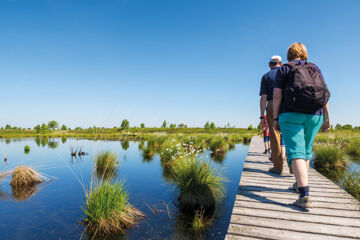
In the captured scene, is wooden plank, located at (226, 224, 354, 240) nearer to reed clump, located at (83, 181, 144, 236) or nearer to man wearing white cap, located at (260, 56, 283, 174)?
man wearing white cap, located at (260, 56, 283, 174)

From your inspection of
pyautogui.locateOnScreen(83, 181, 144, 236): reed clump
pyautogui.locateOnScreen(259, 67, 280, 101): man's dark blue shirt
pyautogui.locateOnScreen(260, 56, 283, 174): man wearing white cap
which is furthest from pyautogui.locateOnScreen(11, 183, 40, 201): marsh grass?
pyautogui.locateOnScreen(259, 67, 280, 101): man's dark blue shirt

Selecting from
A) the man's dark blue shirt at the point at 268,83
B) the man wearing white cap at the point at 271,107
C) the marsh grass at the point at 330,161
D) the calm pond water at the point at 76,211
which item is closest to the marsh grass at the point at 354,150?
the marsh grass at the point at 330,161

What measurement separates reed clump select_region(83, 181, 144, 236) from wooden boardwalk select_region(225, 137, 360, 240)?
2.39 metres

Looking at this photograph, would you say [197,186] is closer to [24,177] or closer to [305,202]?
[305,202]

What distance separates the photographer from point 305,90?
2260 millimetres

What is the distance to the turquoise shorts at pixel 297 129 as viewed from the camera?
7.85ft

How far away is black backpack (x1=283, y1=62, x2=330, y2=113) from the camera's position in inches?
89.1

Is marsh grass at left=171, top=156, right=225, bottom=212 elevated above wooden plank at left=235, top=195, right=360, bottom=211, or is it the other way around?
wooden plank at left=235, top=195, right=360, bottom=211

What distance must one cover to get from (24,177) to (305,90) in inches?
357

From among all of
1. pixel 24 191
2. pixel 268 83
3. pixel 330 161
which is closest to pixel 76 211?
pixel 24 191

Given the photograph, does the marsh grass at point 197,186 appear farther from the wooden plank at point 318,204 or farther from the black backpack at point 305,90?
the black backpack at point 305,90

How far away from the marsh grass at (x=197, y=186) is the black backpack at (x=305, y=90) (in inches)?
120

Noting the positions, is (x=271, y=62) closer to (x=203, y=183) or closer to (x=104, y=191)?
(x=203, y=183)

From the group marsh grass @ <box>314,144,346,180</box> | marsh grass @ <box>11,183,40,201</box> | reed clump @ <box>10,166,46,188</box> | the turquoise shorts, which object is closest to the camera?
the turquoise shorts
